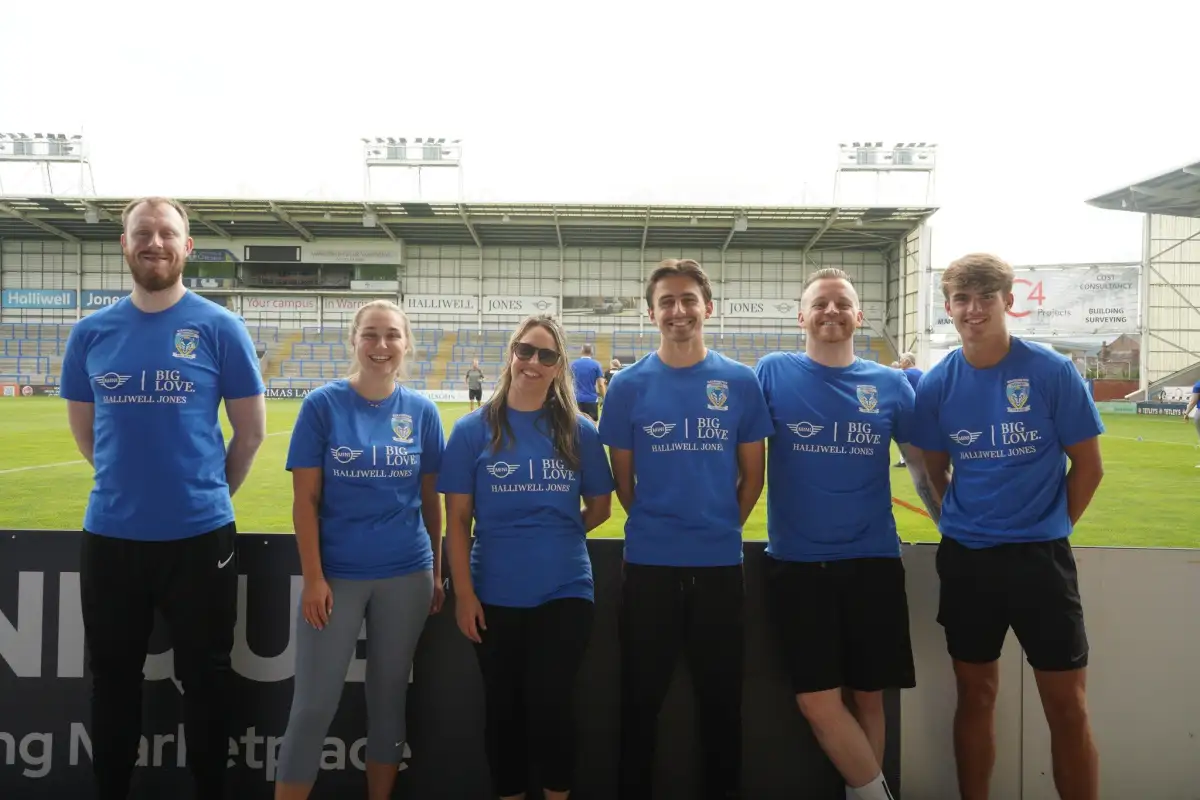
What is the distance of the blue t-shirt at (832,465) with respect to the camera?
7.80 ft

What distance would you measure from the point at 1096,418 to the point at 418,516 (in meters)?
2.16

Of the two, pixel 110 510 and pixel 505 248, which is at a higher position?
pixel 505 248

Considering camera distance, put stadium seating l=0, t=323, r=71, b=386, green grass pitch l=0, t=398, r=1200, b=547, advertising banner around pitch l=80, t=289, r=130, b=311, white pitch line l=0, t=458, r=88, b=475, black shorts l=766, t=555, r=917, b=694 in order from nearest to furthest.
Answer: black shorts l=766, t=555, r=917, b=694
green grass pitch l=0, t=398, r=1200, b=547
white pitch line l=0, t=458, r=88, b=475
stadium seating l=0, t=323, r=71, b=386
advertising banner around pitch l=80, t=289, r=130, b=311

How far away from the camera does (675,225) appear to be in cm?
3372

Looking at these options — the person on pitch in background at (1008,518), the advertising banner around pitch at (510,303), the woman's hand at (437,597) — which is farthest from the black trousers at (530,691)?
the advertising banner around pitch at (510,303)

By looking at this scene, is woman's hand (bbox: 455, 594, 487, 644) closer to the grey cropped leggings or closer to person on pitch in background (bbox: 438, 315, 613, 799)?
person on pitch in background (bbox: 438, 315, 613, 799)

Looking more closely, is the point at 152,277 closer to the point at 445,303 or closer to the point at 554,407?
the point at 554,407

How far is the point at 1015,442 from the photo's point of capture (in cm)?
234

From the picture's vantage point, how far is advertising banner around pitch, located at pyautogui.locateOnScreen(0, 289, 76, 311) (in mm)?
35250

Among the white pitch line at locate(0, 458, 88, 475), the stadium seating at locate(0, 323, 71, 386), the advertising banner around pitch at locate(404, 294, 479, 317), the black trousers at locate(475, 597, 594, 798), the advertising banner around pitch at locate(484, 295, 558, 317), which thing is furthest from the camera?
the advertising banner around pitch at locate(404, 294, 479, 317)

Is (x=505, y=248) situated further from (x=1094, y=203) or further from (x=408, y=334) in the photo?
(x=408, y=334)

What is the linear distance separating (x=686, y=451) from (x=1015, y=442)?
1029mm

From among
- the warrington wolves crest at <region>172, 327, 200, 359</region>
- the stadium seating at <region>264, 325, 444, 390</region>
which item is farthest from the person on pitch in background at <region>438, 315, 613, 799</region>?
the stadium seating at <region>264, 325, 444, 390</region>

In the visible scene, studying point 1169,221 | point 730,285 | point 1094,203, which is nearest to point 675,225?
point 730,285
